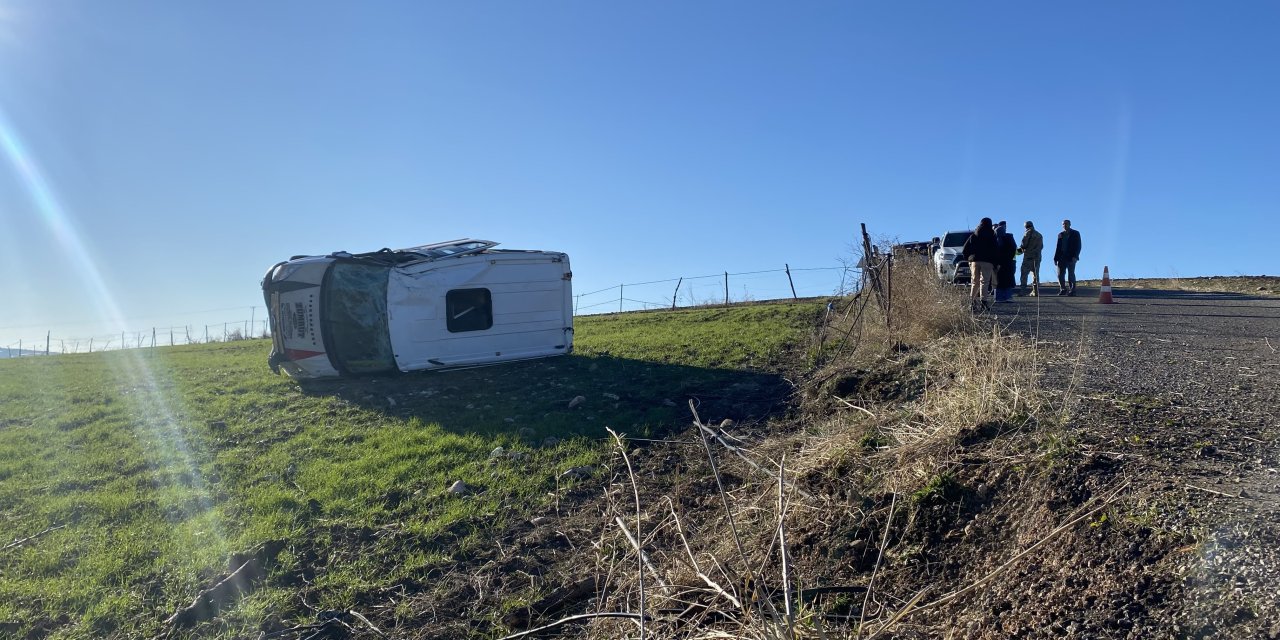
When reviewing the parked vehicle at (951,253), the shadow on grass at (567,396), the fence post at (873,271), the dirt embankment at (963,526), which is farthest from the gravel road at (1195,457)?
the parked vehicle at (951,253)

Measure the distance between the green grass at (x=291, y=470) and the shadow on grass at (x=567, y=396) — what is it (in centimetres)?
4

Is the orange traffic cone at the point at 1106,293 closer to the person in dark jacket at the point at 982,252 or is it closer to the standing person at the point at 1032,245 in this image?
the standing person at the point at 1032,245

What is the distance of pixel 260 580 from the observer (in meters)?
4.32

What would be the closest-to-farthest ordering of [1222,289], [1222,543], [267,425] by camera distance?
[1222,543] < [267,425] < [1222,289]

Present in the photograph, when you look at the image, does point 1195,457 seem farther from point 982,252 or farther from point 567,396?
point 982,252

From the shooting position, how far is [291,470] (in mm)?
6645

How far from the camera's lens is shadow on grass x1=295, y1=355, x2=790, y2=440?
768 centimetres

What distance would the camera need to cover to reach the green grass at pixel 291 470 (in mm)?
4297

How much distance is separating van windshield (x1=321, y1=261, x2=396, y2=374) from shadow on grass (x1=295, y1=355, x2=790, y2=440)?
1.42ft

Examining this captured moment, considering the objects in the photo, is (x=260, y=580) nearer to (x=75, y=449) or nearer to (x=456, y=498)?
(x=456, y=498)

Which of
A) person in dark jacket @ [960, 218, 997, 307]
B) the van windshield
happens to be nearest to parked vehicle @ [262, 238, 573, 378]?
the van windshield

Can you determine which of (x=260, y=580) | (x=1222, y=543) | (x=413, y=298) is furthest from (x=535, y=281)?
(x=1222, y=543)

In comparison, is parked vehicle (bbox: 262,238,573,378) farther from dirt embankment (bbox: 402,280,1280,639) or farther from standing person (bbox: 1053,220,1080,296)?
standing person (bbox: 1053,220,1080,296)

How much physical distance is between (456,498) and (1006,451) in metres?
3.84
